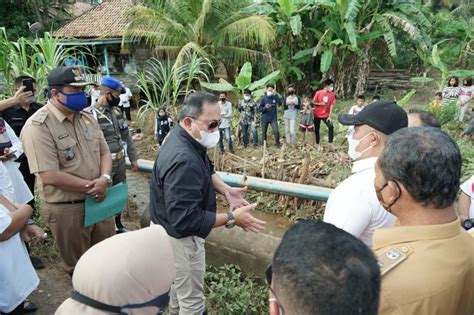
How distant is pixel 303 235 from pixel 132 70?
51.2 feet

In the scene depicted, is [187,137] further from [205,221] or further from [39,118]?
[39,118]

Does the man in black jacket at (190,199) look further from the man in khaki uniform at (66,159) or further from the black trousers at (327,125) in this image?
the black trousers at (327,125)

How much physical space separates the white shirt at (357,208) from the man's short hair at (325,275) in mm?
741

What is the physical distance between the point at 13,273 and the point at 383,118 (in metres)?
2.32

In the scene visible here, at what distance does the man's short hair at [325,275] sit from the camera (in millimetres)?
901

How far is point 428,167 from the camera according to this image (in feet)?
4.18

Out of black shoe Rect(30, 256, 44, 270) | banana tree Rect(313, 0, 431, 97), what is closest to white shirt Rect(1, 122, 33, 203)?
black shoe Rect(30, 256, 44, 270)

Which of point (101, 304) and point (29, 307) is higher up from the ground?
point (101, 304)

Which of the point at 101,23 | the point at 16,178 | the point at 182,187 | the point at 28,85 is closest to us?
the point at 182,187

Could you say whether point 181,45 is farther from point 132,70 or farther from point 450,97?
point 450,97

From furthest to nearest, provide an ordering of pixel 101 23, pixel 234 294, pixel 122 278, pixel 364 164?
pixel 101 23, pixel 234 294, pixel 364 164, pixel 122 278

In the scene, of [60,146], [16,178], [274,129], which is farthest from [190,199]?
[274,129]

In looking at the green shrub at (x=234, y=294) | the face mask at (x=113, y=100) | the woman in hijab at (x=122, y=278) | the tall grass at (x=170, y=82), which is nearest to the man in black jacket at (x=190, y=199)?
the green shrub at (x=234, y=294)

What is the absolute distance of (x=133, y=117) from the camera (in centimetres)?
1353
